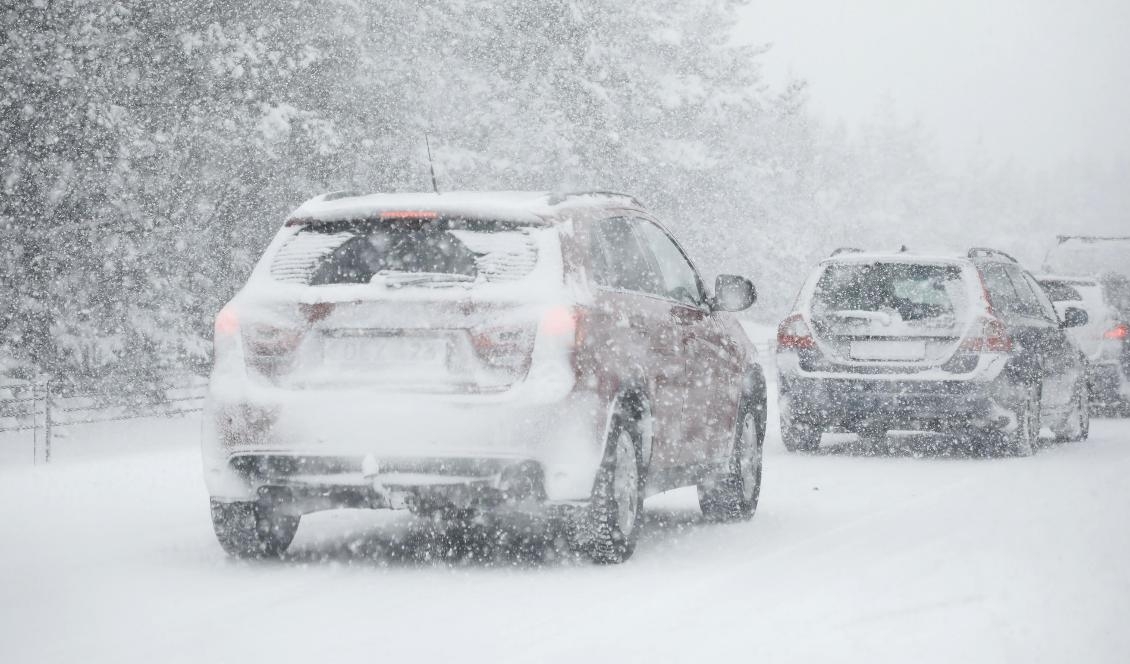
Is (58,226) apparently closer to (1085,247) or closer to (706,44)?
(1085,247)

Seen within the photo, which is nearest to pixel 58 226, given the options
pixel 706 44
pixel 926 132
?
pixel 706 44

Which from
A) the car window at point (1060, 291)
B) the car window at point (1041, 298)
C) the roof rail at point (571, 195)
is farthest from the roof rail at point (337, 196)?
the car window at point (1060, 291)

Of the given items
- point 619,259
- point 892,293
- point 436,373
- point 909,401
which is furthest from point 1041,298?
point 436,373

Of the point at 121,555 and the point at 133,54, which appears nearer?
the point at 121,555

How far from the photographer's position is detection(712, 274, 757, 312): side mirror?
8.91 m

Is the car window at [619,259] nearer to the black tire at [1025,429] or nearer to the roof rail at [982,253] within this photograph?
the black tire at [1025,429]

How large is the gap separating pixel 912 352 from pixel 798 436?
1610 millimetres

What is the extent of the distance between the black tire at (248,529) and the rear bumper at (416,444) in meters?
0.46

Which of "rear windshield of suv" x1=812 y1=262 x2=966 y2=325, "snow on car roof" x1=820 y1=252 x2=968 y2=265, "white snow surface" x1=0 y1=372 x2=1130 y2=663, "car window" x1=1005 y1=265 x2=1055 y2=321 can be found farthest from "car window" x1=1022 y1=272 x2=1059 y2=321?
"white snow surface" x1=0 y1=372 x2=1130 y2=663

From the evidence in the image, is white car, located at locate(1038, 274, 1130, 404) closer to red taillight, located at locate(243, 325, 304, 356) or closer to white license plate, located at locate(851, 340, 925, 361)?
white license plate, located at locate(851, 340, 925, 361)

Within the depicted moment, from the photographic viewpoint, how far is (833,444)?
15.8 m

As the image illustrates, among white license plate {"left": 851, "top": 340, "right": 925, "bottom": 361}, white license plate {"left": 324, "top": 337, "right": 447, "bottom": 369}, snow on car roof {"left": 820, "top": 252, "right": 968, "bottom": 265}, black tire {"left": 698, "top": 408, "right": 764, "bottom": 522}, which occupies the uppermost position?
white license plate {"left": 324, "top": 337, "right": 447, "bottom": 369}

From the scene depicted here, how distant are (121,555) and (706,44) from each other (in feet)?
144

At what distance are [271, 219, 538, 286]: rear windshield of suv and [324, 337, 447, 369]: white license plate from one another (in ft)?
1.00
